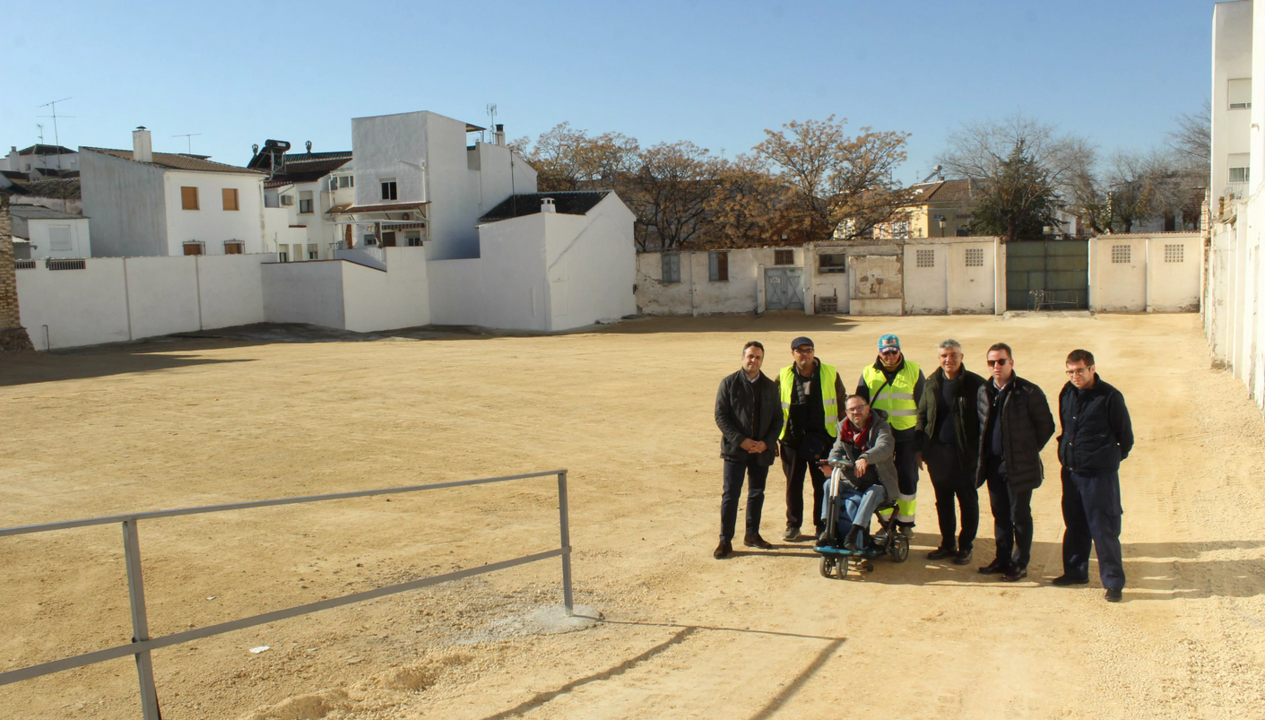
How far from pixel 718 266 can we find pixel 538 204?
8.25 meters

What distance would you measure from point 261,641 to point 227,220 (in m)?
39.8

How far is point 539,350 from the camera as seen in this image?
26.7 m

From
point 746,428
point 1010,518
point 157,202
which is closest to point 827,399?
point 746,428

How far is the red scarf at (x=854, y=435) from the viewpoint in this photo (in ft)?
23.3

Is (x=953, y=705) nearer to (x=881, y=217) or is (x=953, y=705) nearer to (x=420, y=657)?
(x=420, y=657)

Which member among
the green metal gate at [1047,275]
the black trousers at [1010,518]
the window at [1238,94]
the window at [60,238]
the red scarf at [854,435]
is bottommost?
the black trousers at [1010,518]

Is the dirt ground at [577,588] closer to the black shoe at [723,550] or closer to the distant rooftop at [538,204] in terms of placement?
the black shoe at [723,550]

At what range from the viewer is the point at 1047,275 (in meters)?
35.3

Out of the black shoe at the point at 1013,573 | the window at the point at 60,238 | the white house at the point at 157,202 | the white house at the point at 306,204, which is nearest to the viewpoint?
the black shoe at the point at 1013,573

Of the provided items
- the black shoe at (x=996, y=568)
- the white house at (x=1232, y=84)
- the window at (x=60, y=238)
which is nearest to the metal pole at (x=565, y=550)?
the black shoe at (x=996, y=568)

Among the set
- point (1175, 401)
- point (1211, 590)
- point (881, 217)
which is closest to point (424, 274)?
point (881, 217)

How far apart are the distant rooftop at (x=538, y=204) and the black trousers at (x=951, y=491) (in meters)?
31.7

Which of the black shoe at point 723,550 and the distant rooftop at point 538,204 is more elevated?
the distant rooftop at point 538,204

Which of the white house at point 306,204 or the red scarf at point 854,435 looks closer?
the red scarf at point 854,435
